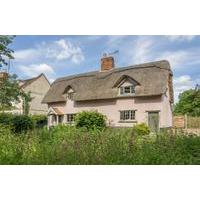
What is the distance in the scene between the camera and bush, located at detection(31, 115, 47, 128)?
8.24 meters

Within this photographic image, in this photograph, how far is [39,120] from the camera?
8438 millimetres

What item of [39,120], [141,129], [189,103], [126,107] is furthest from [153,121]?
[39,120]

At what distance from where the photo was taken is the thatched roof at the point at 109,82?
25.5ft

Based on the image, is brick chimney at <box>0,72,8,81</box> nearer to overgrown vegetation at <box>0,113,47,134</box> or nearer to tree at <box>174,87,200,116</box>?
overgrown vegetation at <box>0,113,47,134</box>

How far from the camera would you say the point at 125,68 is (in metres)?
8.23

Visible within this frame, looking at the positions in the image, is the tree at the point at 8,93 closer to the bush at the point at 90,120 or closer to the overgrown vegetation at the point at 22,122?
the overgrown vegetation at the point at 22,122

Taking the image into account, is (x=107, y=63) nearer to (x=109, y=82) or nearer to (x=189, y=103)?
(x=109, y=82)

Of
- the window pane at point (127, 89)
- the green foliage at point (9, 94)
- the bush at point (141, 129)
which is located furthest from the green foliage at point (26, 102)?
the bush at point (141, 129)

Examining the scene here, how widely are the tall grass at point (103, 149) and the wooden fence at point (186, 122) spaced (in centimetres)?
71

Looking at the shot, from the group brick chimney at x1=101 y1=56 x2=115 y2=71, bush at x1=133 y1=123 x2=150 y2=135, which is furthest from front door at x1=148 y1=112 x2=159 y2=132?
brick chimney at x1=101 y1=56 x2=115 y2=71
